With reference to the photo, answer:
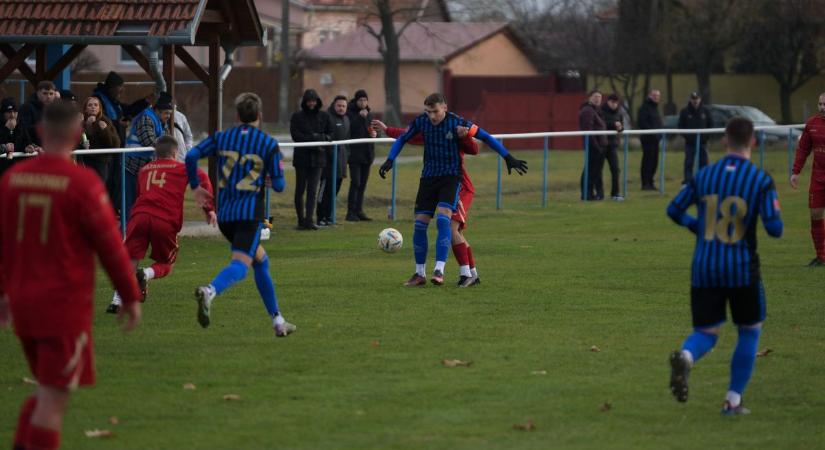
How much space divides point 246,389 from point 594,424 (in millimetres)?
2120

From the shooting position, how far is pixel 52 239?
19.3 feet

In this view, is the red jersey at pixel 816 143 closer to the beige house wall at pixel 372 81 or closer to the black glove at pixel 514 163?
the black glove at pixel 514 163

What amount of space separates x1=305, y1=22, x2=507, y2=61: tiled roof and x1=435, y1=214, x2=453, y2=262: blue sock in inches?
1812


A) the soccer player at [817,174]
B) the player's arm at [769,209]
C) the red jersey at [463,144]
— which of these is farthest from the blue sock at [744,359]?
the soccer player at [817,174]

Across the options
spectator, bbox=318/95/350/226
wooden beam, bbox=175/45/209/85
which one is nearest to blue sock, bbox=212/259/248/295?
wooden beam, bbox=175/45/209/85

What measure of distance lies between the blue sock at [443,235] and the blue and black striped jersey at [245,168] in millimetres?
3421

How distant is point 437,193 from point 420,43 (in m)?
50.1

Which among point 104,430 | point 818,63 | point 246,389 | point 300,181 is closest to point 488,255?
point 300,181

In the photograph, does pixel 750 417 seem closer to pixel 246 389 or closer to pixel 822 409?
pixel 822 409

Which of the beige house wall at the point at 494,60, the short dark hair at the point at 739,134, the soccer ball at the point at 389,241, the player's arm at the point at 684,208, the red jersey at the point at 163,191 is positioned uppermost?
the beige house wall at the point at 494,60

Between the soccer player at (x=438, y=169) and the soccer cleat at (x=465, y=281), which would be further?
the soccer cleat at (x=465, y=281)

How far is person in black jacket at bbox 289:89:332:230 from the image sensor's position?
19109mm

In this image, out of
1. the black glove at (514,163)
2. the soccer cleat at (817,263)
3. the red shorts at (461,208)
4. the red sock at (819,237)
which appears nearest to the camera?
the black glove at (514,163)

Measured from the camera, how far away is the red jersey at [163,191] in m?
11.1
